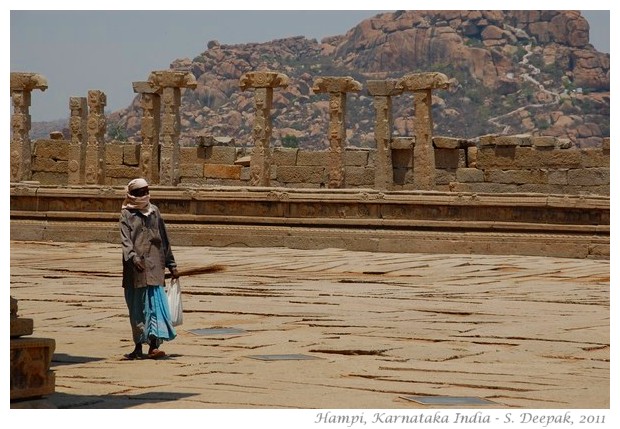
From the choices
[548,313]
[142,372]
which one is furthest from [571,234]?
[142,372]

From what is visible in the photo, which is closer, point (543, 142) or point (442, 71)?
point (543, 142)

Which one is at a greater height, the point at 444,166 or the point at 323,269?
the point at 444,166

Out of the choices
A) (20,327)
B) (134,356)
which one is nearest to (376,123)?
(134,356)

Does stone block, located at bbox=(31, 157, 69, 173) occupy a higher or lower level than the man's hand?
higher

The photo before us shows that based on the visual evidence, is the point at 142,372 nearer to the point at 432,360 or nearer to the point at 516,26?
the point at 432,360

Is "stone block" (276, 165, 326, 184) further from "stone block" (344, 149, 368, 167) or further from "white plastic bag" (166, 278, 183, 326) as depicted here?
"white plastic bag" (166, 278, 183, 326)

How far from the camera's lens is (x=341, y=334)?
1078 cm

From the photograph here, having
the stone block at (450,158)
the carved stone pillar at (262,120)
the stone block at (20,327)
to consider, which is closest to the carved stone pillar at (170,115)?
the carved stone pillar at (262,120)

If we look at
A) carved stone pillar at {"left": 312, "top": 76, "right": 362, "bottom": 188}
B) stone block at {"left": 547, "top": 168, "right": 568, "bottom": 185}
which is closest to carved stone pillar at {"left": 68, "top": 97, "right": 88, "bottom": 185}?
carved stone pillar at {"left": 312, "top": 76, "right": 362, "bottom": 188}

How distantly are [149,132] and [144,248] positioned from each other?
20.1 m

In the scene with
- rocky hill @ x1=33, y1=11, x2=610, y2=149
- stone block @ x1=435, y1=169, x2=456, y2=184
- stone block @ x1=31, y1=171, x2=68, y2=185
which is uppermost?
rocky hill @ x1=33, y1=11, x2=610, y2=149

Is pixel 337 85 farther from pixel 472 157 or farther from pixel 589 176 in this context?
pixel 589 176

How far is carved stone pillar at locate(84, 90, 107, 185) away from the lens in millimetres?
29844

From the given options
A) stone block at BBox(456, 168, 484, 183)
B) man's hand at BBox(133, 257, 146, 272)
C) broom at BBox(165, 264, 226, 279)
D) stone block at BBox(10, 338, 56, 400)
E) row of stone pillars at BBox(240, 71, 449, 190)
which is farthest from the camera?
stone block at BBox(456, 168, 484, 183)
